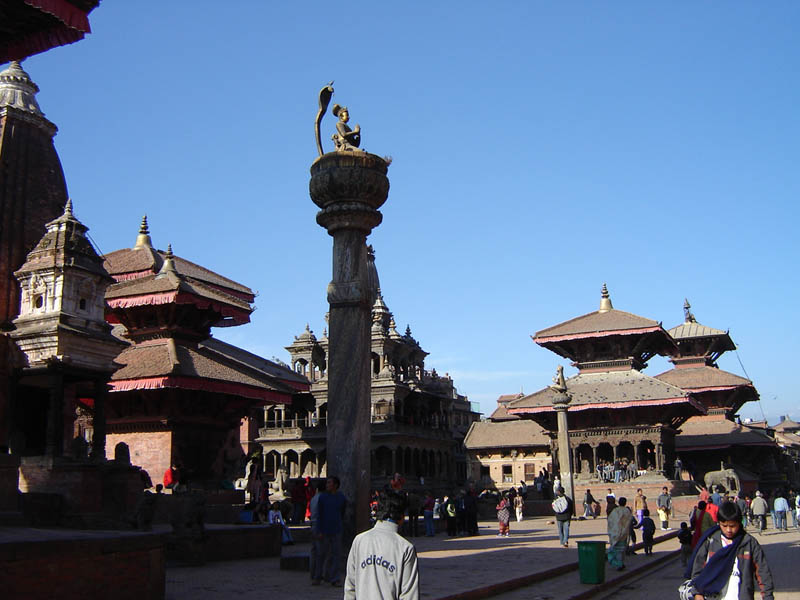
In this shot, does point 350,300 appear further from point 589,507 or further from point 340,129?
point 589,507

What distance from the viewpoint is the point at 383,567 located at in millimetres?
5266

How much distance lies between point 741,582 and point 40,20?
10.6 m

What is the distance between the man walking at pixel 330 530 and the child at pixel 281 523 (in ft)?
23.3

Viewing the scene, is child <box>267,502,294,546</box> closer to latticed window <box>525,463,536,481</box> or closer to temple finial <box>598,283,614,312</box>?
temple finial <box>598,283,614,312</box>

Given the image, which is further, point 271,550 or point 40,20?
point 271,550

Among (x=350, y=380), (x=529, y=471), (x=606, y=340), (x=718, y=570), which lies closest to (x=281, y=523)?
(x=350, y=380)

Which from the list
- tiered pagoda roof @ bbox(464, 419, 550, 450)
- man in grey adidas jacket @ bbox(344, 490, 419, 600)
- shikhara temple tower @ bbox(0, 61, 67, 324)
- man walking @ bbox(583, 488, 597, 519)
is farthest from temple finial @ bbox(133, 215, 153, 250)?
tiered pagoda roof @ bbox(464, 419, 550, 450)

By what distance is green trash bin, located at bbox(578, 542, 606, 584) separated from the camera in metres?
12.6

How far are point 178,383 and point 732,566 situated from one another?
2004 centimetres

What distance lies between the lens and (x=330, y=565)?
426 inches

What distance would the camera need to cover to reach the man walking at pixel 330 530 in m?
10.7

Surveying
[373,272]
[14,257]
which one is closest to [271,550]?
[14,257]

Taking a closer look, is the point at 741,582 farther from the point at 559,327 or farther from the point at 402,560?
the point at 559,327

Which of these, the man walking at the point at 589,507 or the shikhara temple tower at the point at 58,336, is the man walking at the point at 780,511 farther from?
the shikhara temple tower at the point at 58,336
